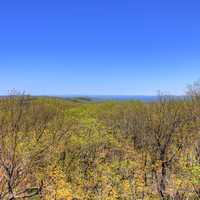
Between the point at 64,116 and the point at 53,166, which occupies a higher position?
the point at 64,116

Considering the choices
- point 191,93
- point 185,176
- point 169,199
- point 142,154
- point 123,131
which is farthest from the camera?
point 123,131

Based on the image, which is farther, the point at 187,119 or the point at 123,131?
the point at 123,131

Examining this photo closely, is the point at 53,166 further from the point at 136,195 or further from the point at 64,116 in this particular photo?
the point at 64,116

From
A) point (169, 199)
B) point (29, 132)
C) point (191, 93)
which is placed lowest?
point (169, 199)

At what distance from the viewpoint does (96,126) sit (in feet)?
138

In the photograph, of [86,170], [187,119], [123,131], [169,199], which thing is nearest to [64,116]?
[123,131]

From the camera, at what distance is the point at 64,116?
4947 cm

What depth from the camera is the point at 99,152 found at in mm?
42562

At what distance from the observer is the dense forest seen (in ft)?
110

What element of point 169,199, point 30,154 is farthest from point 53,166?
point 169,199

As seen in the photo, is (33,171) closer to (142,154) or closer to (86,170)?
(86,170)

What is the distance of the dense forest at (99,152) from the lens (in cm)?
3366

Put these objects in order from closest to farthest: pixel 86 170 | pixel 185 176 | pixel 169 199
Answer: pixel 185 176
pixel 169 199
pixel 86 170

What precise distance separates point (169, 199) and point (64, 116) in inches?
763
